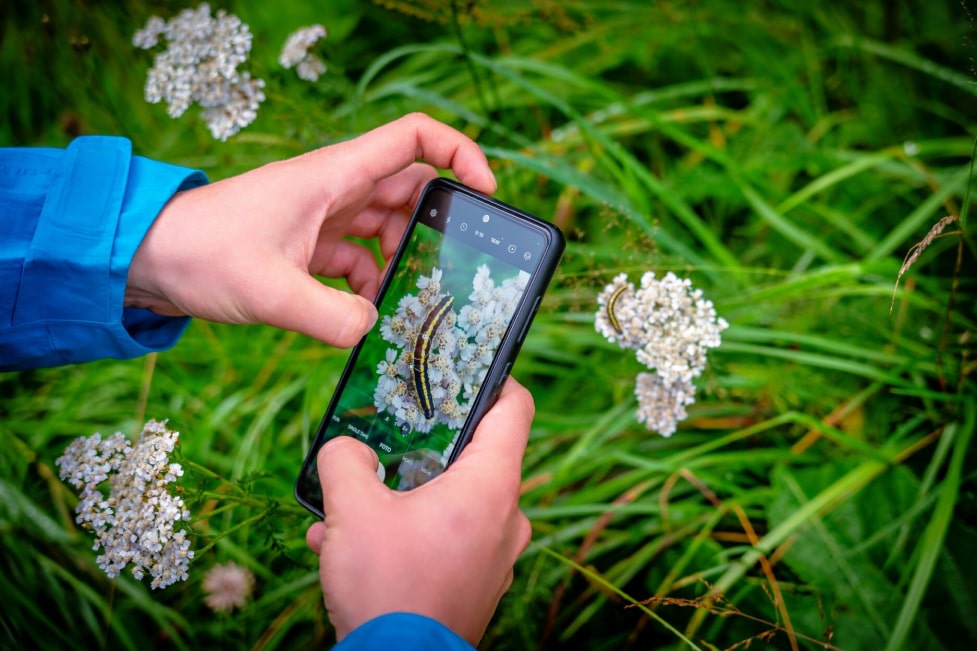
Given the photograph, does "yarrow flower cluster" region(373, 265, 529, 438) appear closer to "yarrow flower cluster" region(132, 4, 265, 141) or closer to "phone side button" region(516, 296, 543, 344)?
"phone side button" region(516, 296, 543, 344)

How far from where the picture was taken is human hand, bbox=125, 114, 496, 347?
3.60 ft

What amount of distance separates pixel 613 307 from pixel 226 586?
1.06 m

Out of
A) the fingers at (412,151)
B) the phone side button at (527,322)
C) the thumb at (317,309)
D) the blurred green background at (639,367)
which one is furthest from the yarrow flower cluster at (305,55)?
the phone side button at (527,322)

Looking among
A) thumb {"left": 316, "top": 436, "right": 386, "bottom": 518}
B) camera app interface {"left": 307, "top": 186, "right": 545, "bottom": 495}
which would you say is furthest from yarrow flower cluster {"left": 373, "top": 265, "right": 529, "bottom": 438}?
thumb {"left": 316, "top": 436, "right": 386, "bottom": 518}

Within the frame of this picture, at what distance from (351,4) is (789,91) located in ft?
4.84

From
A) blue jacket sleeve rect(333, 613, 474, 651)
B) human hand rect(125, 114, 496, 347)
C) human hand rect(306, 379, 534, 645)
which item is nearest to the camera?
blue jacket sleeve rect(333, 613, 474, 651)

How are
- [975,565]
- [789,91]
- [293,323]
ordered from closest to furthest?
1. [293,323]
2. [975,565]
3. [789,91]

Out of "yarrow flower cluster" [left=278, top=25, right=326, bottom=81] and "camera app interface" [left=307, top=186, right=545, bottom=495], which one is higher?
"yarrow flower cluster" [left=278, top=25, right=326, bottom=81]

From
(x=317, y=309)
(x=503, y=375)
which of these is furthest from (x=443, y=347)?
(x=317, y=309)

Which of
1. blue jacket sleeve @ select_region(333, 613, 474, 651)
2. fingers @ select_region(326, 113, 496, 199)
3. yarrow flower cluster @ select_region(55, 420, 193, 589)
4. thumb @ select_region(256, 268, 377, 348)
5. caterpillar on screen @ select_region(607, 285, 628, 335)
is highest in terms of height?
fingers @ select_region(326, 113, 496, 199)

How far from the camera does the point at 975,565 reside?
4.39 ft

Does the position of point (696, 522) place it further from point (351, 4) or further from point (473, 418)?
point (351, 4)

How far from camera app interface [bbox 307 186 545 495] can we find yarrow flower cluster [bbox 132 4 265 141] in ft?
1.64

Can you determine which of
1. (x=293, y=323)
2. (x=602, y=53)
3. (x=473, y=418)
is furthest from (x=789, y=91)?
(x=293, y=323)
